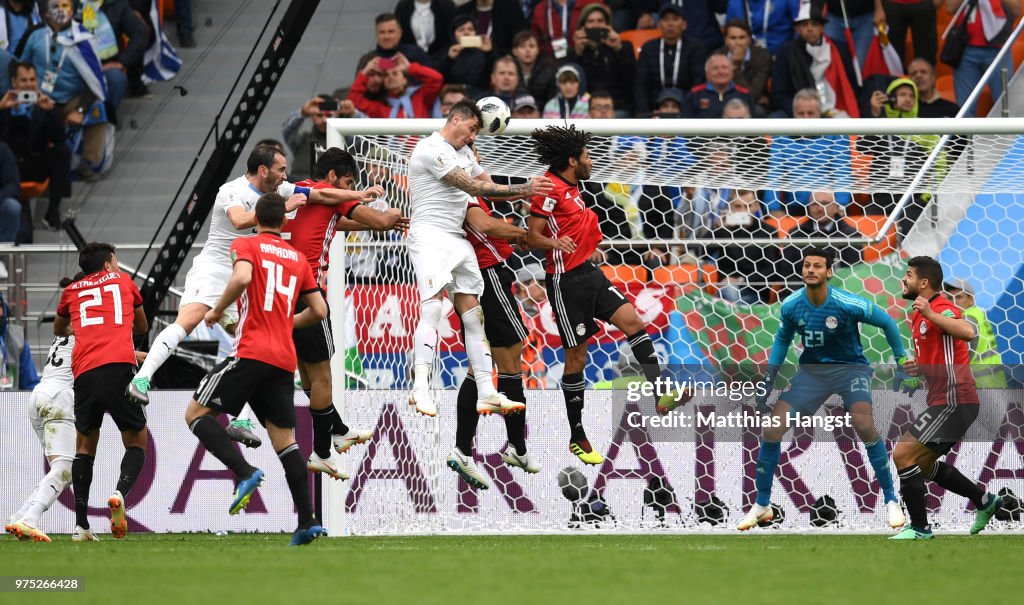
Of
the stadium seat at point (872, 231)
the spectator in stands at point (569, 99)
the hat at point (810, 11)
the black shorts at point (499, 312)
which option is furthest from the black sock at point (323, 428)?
the hat at point (810, 11)

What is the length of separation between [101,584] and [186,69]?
12594mm

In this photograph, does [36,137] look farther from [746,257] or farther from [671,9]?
[746,257]

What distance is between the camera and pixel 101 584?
6590 mm

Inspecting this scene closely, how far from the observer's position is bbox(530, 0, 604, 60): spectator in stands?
1672 centimetres

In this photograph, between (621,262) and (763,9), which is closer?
(621,262)

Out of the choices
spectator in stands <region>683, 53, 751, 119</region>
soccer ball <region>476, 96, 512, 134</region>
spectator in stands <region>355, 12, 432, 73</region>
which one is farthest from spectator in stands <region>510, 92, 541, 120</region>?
soccer ball <region>476, 96, 512, 134</region>

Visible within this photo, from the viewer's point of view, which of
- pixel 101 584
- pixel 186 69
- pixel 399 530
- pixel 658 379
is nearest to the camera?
pixel 101 584

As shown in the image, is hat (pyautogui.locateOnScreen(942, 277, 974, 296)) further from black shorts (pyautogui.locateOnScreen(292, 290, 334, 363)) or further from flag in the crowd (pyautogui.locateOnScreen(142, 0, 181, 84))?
flag in the crowd (pyautogui.locateOnScreen(142, 0, 181, 84))

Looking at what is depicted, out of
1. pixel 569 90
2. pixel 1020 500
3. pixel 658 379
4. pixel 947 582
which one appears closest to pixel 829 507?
pixel 1020 500

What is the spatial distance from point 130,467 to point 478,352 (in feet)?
8.49

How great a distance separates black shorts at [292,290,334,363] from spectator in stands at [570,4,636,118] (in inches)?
260

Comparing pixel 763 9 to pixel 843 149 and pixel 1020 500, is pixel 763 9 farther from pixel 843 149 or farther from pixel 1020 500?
pixel 1020 500

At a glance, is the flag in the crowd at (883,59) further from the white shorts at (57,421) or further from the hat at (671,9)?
the white shorts at (57,421)

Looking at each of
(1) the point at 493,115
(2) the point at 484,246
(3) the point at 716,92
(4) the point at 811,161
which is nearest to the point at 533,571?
(2) the point at 484,246
